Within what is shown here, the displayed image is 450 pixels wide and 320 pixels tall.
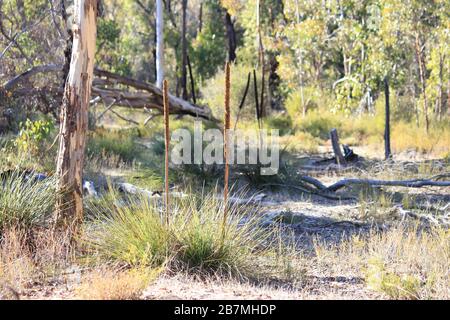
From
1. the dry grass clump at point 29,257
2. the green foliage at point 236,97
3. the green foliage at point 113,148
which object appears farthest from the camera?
the green foliage at point 236,97

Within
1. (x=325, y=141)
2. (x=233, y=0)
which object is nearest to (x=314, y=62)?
(x=233, y=0)

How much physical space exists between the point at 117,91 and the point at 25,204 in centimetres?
990

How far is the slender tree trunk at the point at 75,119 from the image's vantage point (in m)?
6.80

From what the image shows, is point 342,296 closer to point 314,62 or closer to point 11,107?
point 11,107

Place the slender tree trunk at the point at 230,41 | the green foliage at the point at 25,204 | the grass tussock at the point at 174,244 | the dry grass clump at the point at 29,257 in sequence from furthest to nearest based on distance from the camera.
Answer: the slender tree trunk at the point at 230,41, the green foliage at the point at 25,204, the grass tussock at the point at 174,244, the dry grass clump at the point at 29,257

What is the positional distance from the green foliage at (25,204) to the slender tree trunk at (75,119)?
0.50 feet

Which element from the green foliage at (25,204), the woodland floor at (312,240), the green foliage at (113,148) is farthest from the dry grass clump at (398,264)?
the green foliage at (113,148)

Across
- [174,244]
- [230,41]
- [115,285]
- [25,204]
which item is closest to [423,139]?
[174,244]

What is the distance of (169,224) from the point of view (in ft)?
20.4

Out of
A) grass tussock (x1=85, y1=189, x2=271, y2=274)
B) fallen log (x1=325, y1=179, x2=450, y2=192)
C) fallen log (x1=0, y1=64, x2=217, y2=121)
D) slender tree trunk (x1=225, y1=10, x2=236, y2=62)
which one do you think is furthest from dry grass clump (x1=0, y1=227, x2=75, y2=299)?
slender tree trunk (x1=225, y1=10, x2=236, y2=62)

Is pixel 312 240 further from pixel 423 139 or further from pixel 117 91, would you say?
pixel 117 91

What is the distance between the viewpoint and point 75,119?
680cm

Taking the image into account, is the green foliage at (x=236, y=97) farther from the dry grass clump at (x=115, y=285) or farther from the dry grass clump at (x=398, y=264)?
the dry grass clump at (x=115, y=285)

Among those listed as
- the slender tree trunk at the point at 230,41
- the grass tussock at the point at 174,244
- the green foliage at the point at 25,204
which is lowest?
the grass tussock at the point at 174,244
